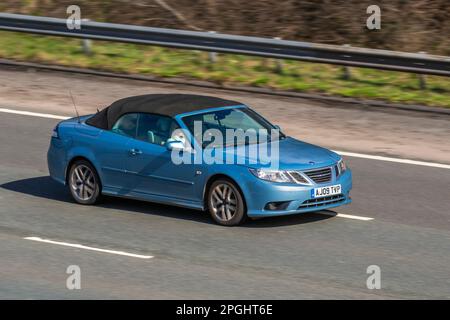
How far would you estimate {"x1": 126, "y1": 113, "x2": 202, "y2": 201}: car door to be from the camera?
13539mm

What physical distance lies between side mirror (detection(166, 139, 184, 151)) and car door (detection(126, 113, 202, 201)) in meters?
0.10

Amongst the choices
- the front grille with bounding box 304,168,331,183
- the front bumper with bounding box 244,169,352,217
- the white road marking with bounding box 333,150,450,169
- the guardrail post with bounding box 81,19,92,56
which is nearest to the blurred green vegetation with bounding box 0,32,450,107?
the guardrail post with bounding box 81,19,92,56

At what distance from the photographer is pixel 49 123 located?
1895 centimetres

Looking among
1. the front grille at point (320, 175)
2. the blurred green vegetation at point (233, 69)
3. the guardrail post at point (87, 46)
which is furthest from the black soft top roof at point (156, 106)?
the guardrail post at point (87, 46)

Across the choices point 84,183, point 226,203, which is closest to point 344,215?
point 226,203

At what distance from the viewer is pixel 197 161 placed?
13.4 m

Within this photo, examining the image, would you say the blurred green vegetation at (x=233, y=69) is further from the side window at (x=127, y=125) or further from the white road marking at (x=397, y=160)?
the side window at (x=127, y=125)

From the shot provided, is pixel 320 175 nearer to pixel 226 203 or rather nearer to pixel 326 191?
pixel 326 191

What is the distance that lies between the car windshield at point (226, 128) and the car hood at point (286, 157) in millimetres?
240

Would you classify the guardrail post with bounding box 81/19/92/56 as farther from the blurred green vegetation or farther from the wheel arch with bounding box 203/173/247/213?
the wheel arch with bounding box 203/173/247/213

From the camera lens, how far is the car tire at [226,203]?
13.2 meters
